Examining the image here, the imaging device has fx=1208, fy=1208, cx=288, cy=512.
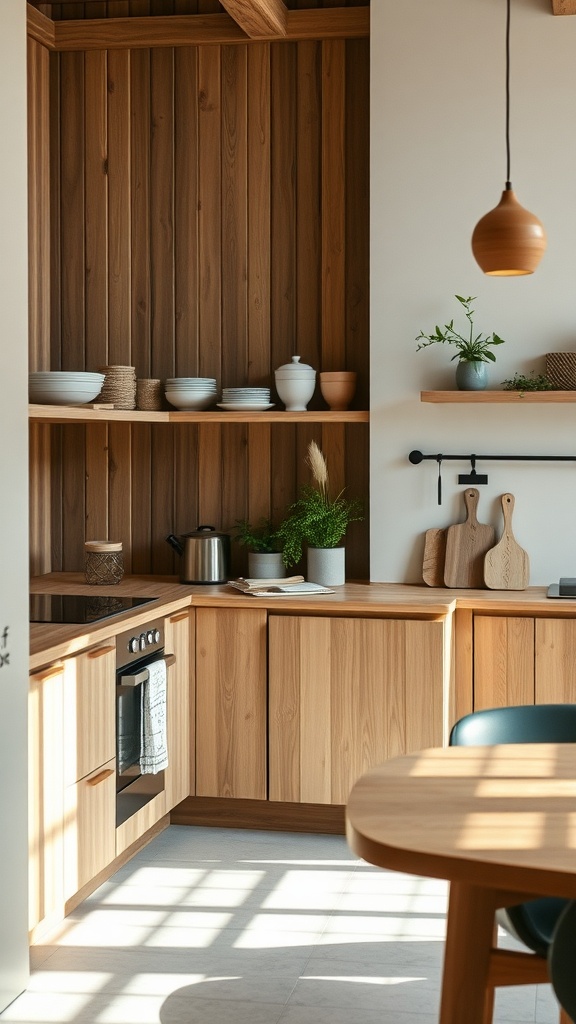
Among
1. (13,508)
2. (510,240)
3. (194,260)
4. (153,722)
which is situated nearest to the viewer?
(510,240)

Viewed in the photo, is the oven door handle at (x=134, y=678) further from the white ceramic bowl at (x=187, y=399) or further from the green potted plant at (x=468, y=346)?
the green potted plant at (x=468, y=346)

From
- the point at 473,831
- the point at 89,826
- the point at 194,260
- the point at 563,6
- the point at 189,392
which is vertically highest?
the point at 563,6

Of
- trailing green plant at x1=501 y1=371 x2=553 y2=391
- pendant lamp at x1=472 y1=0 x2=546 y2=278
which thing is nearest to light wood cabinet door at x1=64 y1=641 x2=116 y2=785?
pendant lamp at x1=472 y1=0 x2=546 y2=278

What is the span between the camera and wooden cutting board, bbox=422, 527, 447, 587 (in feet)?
15.2

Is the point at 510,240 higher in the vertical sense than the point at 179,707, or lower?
higher

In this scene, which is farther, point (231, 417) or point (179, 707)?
point (231, 417)

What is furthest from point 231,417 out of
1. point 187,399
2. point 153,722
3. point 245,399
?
point 153,722

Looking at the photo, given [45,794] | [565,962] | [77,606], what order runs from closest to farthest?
[565,962]
[45,794]
[77,606]

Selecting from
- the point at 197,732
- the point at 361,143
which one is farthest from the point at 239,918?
A: the point at 361,143

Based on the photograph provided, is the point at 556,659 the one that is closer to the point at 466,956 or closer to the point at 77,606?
the point at 77,606

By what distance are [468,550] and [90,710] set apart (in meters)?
1.68

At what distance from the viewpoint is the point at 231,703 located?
14.5ft

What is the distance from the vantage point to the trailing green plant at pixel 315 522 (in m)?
4.62

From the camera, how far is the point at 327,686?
14.1 ft
